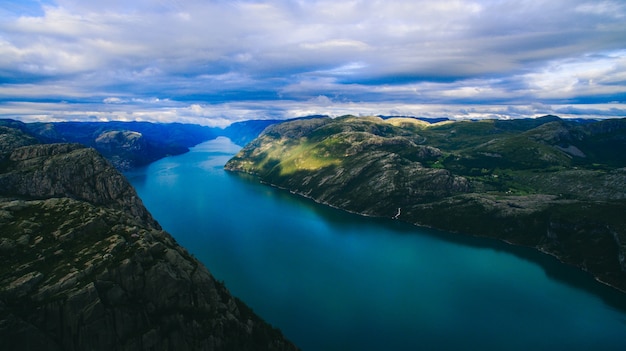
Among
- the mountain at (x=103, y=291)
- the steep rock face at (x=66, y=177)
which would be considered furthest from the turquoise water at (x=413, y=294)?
the steep rock face at (x=66, y=177)

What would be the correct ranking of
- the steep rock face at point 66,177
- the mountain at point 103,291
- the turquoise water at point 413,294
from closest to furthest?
the mountain at point 103,291
the turquoise water at point 413,294
the steep rock face at point 66,177

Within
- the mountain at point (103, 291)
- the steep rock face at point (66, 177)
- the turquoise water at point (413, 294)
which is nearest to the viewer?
the mountain at point (103, 291)

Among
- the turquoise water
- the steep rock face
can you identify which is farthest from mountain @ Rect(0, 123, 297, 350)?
the steep rock face

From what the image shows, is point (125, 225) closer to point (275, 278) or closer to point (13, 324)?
point (13, 324)

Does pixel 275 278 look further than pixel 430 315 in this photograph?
Yes

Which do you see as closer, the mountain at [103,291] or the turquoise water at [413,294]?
the mountain at [103,291]

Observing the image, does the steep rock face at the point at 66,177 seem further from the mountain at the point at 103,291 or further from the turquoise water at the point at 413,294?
the mountain at the point at 103,291

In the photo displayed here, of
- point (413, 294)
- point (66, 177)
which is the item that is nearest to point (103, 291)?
point (413, 294)

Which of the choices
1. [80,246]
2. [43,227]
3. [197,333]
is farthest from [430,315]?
[43,227]
